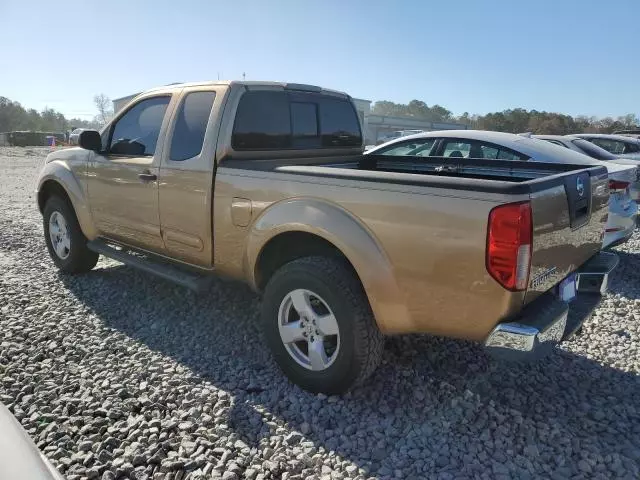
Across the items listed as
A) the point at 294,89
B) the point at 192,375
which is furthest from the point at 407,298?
the point at 294,89

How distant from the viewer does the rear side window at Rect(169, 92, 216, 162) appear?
12.4ft

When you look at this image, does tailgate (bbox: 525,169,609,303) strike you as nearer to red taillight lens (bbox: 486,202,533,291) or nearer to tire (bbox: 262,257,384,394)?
red taillight lens (bbox: 486,202,533,291)

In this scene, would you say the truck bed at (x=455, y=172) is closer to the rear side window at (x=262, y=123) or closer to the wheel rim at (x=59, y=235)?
the rear side window at (x=262, y=123)

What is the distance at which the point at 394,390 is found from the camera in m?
3.19

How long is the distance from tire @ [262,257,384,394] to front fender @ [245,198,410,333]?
0.12 m

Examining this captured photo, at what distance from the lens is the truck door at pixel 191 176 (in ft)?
11.9

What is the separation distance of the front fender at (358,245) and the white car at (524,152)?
9.17ft

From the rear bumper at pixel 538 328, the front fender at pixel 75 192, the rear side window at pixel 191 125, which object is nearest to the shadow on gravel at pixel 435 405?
the rear bumper at pixel 538 328

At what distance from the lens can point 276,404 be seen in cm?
301

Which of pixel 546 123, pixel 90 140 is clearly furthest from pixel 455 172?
pixel 546 123

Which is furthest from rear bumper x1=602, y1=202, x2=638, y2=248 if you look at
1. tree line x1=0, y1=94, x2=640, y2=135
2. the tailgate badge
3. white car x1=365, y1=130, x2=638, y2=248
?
tree line x1=0, y1=94, x2=640, y2=135

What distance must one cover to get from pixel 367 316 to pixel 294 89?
88.2 inches

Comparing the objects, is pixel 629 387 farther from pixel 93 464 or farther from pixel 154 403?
pixel 93 464

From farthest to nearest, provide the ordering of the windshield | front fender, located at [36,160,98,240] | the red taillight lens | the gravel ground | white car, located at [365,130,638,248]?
the windshield → white car, located at [365,130,638,248] → front fender, located at [36,160,98,240] → the gravel ground → the red taillight lens
